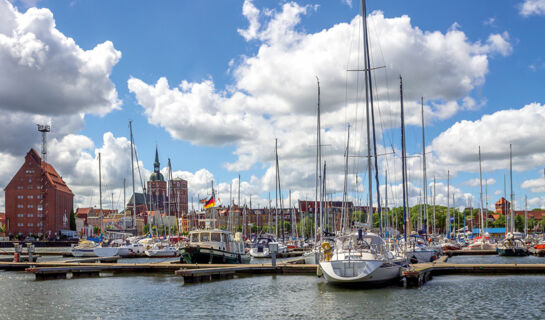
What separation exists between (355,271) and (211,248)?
19085 millimetres

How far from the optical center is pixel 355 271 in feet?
106

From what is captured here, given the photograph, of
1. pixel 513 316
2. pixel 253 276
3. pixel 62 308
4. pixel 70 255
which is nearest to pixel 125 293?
pixel 62 308

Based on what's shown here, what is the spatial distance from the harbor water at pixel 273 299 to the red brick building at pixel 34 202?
441ft

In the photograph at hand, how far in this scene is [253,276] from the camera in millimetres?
42656

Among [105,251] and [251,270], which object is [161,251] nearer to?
[105,251]

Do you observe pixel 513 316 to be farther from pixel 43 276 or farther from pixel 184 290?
pixel 43 276

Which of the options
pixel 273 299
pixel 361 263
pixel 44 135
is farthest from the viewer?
pixel 44 135

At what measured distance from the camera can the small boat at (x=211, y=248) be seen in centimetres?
4781

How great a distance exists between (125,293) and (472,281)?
23212 millimetres

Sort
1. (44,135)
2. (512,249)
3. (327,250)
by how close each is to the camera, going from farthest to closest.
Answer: (44,135) < (512,249) < (327,250)

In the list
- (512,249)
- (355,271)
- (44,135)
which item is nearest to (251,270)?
(355,271)

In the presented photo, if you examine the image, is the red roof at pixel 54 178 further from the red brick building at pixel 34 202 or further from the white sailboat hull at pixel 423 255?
the white sailboat hull at pixel 423 255

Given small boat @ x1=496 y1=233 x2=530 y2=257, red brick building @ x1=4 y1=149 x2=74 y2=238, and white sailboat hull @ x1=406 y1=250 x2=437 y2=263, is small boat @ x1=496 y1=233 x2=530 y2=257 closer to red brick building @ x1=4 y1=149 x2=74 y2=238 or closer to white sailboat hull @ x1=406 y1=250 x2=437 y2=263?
white sailboat hull @ x1=406 y1=250 x2=437 y2=263

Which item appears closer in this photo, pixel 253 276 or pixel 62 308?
pixel 62 308
